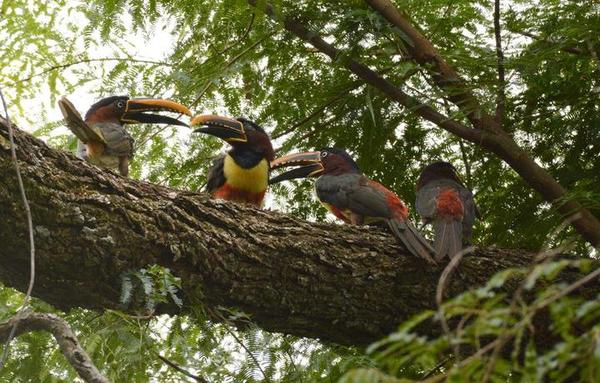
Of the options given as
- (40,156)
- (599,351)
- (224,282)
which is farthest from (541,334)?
(599,351)

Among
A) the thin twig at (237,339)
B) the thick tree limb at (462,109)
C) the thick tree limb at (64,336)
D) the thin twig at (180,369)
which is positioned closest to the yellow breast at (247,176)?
the thick tree limb at (462,109)

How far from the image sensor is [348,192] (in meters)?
5.68

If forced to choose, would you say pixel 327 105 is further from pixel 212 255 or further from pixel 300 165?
pixel 212 255

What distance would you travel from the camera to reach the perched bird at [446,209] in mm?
5177

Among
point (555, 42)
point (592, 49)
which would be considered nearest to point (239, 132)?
point (555, 42)

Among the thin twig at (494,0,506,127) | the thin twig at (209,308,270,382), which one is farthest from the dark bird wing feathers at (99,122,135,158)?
the thin twig at (494,0,506,127)

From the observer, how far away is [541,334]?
4.53 metres

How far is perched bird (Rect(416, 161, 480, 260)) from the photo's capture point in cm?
518

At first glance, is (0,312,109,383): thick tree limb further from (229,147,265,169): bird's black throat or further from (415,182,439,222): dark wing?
(229,147,265,169): bird's black throat

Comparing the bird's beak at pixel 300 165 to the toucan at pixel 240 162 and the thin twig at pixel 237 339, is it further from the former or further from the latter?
the thin twig at pixel 237 339

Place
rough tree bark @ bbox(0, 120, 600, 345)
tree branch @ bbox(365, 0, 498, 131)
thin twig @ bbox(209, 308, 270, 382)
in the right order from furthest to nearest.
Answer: tree branch @ bbox(365, 0, 498, 131) → thin twig @ bbox(209, 308, 270, 382) → rough tree bark @ bbox(0, 120, 600, 345)

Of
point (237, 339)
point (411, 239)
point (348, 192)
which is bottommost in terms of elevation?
point (237, 339)

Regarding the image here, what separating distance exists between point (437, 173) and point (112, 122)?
222 centimetres

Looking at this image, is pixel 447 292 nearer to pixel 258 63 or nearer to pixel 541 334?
pixel 541 334
